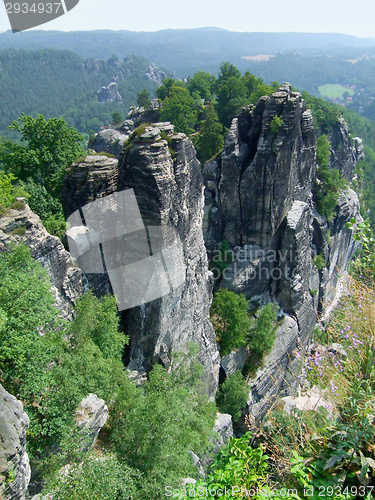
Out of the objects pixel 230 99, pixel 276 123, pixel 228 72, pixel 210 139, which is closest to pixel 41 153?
pixel 210 139

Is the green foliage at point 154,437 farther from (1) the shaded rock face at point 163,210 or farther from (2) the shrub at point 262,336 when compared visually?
(2) the shrub at point 262,336

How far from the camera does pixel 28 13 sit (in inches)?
736

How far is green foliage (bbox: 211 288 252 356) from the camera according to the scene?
29.0 m

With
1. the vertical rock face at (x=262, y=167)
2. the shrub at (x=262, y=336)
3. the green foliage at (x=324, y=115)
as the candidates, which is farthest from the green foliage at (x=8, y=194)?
the green foliage at (x=324, y=115)

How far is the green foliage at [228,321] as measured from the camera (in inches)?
1144

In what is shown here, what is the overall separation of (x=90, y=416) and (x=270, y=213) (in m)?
26.2

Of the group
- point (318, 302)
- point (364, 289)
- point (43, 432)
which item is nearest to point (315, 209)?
point (318, 302)

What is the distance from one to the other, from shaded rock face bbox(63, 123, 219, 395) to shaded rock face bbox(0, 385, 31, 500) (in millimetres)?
11608

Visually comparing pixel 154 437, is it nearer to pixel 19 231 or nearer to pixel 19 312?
pixel 19 312

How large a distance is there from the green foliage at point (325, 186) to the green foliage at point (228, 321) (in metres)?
21.3

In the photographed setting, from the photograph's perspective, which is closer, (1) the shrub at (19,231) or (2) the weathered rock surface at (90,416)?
(2) the weathered rock surface at (90,416)

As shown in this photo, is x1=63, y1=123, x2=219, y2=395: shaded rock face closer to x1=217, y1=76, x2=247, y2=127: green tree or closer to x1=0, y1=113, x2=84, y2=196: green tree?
x1=0, y1=113, x2=84, y2=196: green tree

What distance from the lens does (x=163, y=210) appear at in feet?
64.0

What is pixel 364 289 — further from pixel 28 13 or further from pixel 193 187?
pixel 28 13
